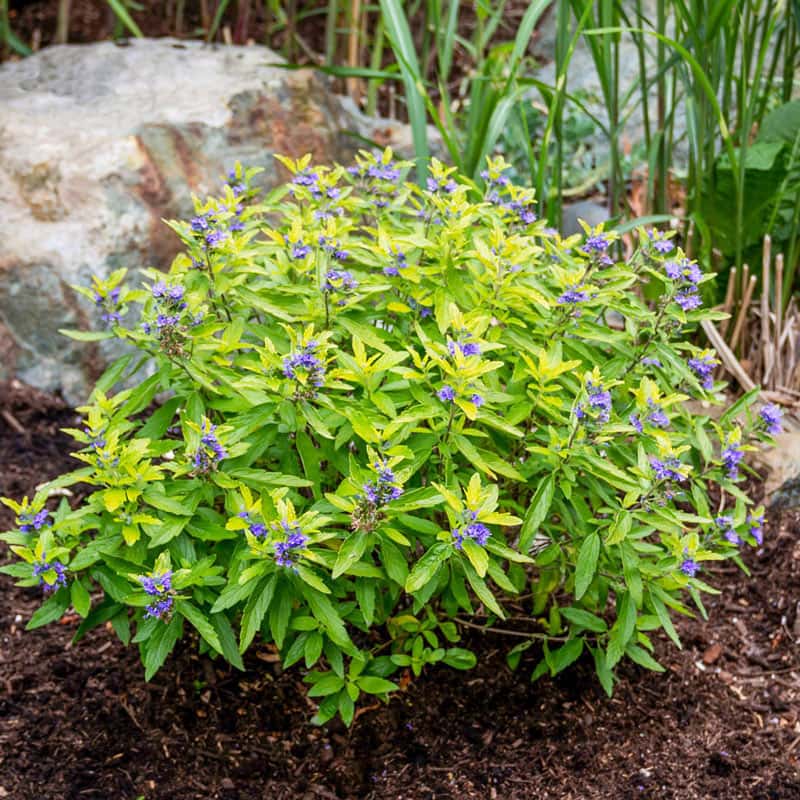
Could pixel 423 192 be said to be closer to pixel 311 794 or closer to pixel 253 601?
pixel 253 601

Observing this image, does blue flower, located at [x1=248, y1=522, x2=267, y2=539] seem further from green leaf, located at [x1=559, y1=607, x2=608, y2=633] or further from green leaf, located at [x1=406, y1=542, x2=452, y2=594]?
green leaf, located at [x1=559, y1=607, x2=608, y2=633]

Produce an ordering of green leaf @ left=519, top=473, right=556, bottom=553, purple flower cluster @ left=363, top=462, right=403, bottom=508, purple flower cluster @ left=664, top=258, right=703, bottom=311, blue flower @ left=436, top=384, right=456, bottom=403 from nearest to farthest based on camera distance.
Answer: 1. purple flower cluster @ left=363, top=462, right=403, bottom=508
2. blue flower @ left=436, top=384, right=456, bottom=403
3. green leaf @ left=519, top=473, right=556, bottom=553
4. purple flower cluster @ left=664, top=258, right=703, bottom=311

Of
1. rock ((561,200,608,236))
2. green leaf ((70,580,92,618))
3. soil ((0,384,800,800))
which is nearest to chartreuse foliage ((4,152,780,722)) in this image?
green leaf ((70,580,92,618))

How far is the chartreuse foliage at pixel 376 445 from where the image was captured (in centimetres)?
202

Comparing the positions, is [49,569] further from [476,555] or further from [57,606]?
[476,555]

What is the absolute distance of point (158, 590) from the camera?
6.47 feet

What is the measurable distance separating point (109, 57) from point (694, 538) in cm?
329

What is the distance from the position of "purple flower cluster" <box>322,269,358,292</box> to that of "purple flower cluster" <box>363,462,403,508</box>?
41 centimetres

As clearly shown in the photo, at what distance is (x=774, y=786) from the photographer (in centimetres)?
244

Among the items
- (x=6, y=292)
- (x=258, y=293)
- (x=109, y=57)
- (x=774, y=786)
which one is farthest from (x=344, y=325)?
(x=109, y=57)

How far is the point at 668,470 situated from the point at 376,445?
599 mm

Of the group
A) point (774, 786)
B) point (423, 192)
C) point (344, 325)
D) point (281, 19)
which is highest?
point (281, 19)

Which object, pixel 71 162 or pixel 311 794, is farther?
pixel 71 162

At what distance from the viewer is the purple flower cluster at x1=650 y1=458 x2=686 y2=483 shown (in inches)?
82.4
